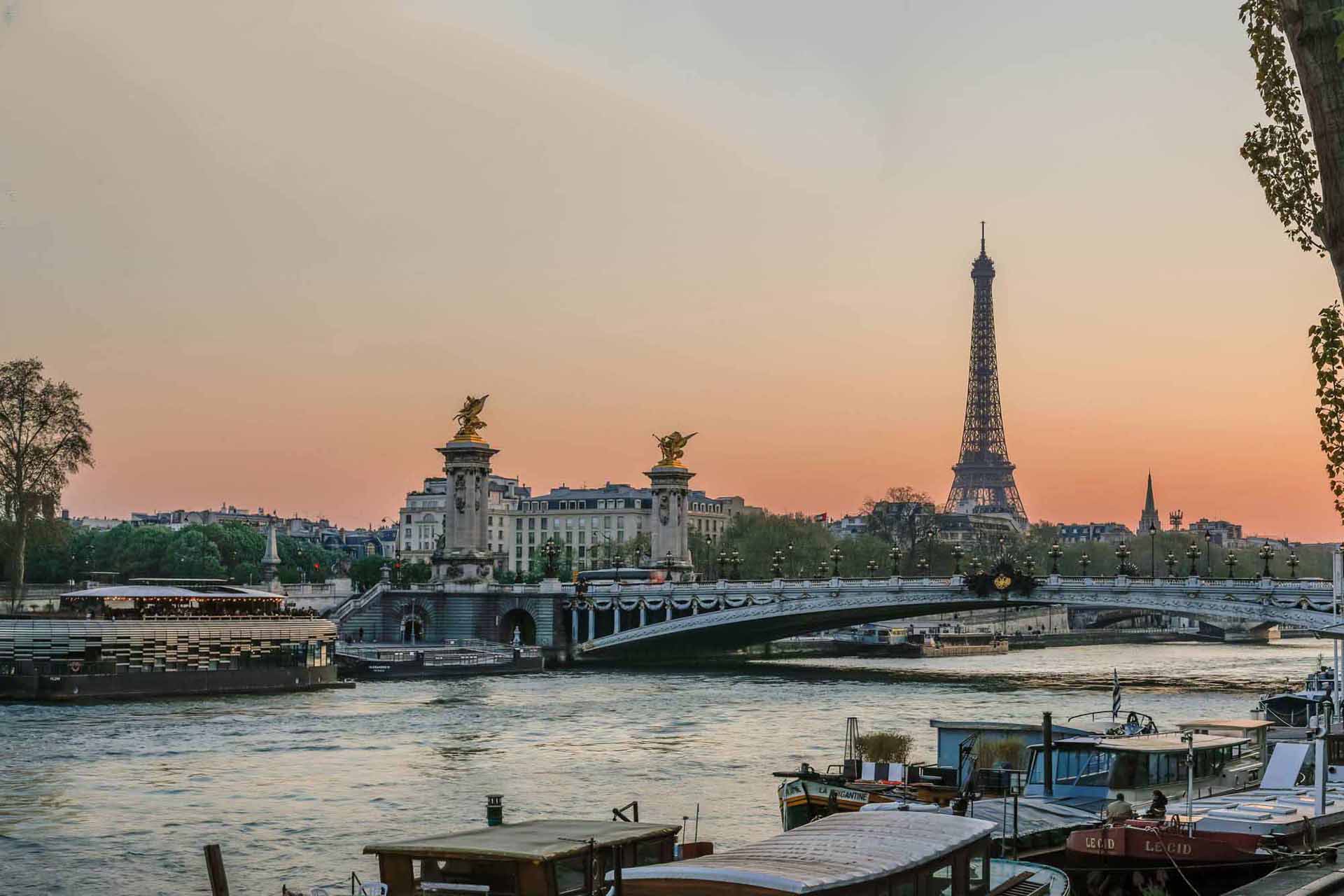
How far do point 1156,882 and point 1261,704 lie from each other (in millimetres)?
23774

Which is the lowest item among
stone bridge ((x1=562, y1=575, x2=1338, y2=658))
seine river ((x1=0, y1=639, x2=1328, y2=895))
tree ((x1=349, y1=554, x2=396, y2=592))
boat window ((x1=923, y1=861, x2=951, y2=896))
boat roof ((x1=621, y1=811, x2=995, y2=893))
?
seine river ((x1=0, y1=639, x2=1328, y2=895))

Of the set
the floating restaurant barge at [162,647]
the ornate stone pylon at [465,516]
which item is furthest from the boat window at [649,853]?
the ornate stone pylon at [465,516]

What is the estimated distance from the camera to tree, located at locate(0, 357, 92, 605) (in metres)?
75.4

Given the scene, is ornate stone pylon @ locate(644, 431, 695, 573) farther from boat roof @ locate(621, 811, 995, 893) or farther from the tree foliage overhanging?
boat roof @ locate(621, 811, 995, 893)

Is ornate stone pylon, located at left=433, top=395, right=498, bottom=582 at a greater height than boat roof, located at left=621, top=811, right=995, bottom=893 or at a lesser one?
greater

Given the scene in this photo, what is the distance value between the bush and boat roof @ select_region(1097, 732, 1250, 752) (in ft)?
14.2

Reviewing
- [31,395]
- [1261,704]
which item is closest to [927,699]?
[1261,704]

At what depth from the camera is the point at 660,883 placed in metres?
14.9

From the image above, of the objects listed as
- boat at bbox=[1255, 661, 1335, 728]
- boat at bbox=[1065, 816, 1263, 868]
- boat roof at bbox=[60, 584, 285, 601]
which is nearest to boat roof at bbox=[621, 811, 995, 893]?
boat at bbox=[1065, 816, 1263, 868]

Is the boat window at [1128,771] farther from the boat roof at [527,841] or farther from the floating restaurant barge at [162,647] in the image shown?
the floating restaurant barge at [162,647]

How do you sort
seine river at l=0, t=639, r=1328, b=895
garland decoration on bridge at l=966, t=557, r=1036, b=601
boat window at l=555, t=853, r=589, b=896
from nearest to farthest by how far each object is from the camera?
boat window at l=555, t=853, r=589, b=896
seine river at l=0, t=639, r=1328, b=895
garland decoration on bridge at l=966, t=557, r=1036, b=601

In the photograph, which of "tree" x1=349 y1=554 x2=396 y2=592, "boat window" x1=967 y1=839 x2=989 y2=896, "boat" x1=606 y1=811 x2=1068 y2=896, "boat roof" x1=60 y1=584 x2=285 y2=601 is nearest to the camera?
"boat" x1=606 y1=811 x2=1068 y2=896

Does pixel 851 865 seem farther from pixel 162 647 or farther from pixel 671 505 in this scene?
pixel 671 505

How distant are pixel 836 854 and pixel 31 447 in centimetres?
6725
